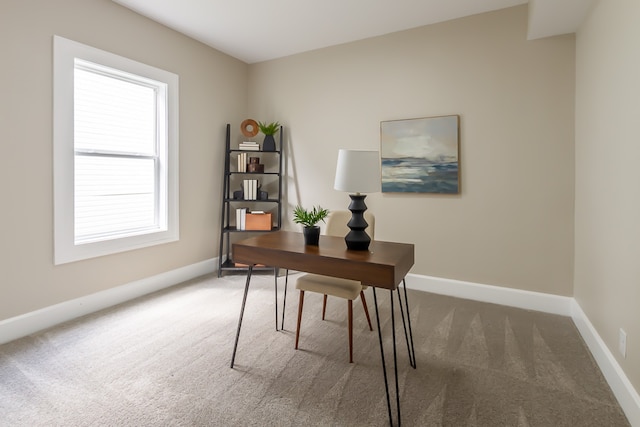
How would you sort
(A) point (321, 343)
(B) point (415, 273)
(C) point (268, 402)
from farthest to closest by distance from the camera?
(B) point (415, 273) < (A) point (321, 343) < (C) point (268, 402)

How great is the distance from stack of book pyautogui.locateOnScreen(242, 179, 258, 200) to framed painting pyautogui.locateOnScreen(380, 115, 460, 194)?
1.57 meters

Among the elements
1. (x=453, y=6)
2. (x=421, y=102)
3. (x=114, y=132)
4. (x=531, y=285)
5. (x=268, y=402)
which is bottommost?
(x=268, y=402)

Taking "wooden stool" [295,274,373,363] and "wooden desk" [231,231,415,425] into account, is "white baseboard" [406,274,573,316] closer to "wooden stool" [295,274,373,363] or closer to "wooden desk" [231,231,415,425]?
"wooden desk" [231,231,415,425]

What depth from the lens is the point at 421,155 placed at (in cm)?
346

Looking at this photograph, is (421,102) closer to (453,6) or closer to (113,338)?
(453,6)

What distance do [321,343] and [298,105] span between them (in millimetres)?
2912

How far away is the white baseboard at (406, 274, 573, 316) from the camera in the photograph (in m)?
2.99

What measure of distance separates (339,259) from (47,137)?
251 centimetres

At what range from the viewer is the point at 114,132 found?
3186 mm

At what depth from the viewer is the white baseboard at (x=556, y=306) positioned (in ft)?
5.64

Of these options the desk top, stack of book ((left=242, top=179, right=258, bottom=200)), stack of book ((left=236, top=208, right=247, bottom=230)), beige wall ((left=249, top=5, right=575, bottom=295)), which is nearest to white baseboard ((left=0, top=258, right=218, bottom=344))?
stack of book ((left=236, top=208, right=247, bottom=230))

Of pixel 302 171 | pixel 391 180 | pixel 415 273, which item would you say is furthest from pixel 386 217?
pixel 302 171

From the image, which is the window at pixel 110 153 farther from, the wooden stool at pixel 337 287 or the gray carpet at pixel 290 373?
the wooden stool at pixel 337 287

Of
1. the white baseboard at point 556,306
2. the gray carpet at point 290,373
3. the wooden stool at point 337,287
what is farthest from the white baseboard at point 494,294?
the wooden stool at point 337,287
